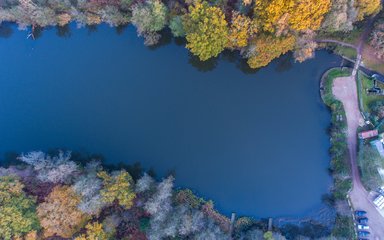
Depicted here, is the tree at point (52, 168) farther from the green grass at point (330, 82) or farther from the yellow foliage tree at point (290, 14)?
the green grass at point (330, 82)

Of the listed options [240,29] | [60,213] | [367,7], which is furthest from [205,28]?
[60,213]

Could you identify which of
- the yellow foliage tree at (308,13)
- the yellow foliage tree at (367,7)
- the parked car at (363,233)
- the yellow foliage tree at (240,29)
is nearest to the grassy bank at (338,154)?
the parked car at (363,233)

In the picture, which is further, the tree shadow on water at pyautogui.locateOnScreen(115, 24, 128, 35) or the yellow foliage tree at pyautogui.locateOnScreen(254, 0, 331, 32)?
the tree shadow on water at pyautogui.locateOnScreen(115, 24, 128, 35)

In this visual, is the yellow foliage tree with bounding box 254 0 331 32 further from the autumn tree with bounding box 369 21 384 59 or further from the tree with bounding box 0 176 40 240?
the tree with bounding box 0 176 40 240

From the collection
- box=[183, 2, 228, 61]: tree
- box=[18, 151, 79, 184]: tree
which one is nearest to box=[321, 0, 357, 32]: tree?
box=[183, 2, 228, 61]: tree

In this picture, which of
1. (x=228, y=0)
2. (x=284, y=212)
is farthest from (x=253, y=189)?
(x=228, y=0)
